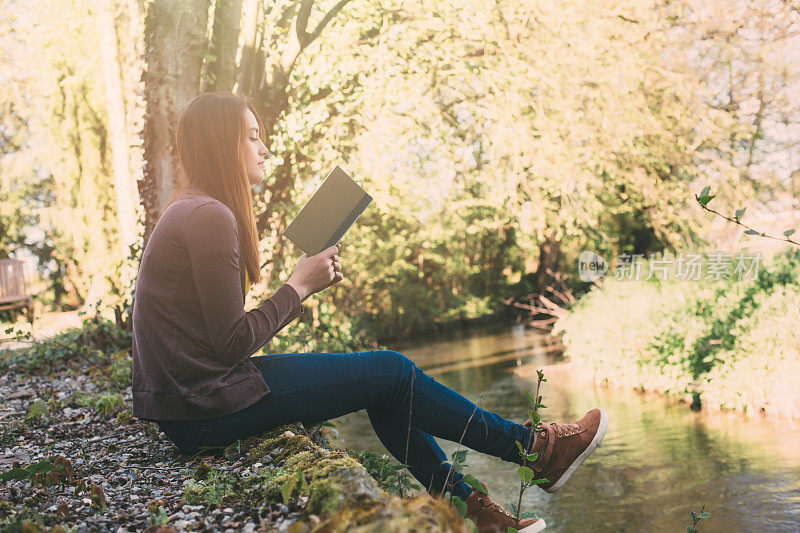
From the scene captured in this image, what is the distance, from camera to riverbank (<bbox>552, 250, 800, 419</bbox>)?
23.8 ft

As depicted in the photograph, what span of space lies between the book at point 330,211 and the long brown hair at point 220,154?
0.20m

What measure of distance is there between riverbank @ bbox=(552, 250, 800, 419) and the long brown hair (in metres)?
6.35


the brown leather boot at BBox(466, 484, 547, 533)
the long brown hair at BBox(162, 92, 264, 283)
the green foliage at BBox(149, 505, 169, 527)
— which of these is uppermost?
the long brown hair at BBox(162, 92, 264, 283)

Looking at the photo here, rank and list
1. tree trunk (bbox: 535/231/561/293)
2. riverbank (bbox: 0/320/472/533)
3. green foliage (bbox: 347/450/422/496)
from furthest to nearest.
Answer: tree trunk (bbox: 535/231/561/293), green foliage (bbox: 347/450/422/496), riverbank (bbox: 0/320/472/533)

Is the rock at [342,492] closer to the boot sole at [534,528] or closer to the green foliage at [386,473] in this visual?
the green foliage at [386,473]

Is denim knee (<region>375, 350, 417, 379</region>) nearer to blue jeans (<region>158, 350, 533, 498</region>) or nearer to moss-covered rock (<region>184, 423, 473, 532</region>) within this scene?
blue jeans (<region>158, 350, 533, 498</region>)

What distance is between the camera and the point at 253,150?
258 centimetres

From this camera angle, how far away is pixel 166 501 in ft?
6.94

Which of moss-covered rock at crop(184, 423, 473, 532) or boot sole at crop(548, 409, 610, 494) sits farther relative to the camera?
boot sole at crop(548, 409, 610, 494)

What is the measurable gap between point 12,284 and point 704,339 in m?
10.8

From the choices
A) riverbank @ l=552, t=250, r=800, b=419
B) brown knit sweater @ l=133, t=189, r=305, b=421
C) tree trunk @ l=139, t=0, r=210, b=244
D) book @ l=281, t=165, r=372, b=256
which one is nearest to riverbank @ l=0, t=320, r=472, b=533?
brown knit sweater @ l=133, t=189, r=305, b=421

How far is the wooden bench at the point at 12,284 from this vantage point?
11.8 metres

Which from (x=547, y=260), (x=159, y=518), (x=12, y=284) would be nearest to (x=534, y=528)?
(x=159, y=518)

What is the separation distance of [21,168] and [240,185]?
1752cm
